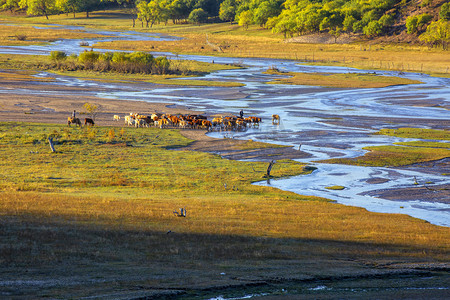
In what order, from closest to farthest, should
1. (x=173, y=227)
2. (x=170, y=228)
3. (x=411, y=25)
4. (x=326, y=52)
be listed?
(x=170, y=228), (x=173, y=227), (x=326, y=52), (x=411, y=25)

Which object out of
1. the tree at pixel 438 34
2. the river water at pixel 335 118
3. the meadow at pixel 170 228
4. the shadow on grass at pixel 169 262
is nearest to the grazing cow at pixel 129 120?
Answer: the river water at pixel 335 118

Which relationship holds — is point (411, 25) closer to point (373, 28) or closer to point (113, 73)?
point (373, 28)

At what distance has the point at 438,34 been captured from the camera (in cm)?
11969

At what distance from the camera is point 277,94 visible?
225 ft

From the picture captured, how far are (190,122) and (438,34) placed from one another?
8941 cm

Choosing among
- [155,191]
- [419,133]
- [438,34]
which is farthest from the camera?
A: [438,34]

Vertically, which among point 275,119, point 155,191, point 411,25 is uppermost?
point 411,25

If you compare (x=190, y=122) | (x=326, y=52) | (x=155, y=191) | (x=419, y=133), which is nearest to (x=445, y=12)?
(x=326, y=52)

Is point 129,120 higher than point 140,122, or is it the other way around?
point 129,120

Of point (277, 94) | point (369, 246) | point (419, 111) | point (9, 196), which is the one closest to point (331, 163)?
point (369, 246)

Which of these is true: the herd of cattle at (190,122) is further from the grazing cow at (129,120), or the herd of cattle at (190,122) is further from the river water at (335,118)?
the river water at (335,118)

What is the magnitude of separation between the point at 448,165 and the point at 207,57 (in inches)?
3454

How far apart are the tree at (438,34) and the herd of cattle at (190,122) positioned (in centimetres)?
8531

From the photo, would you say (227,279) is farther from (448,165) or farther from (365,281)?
(448,165)
